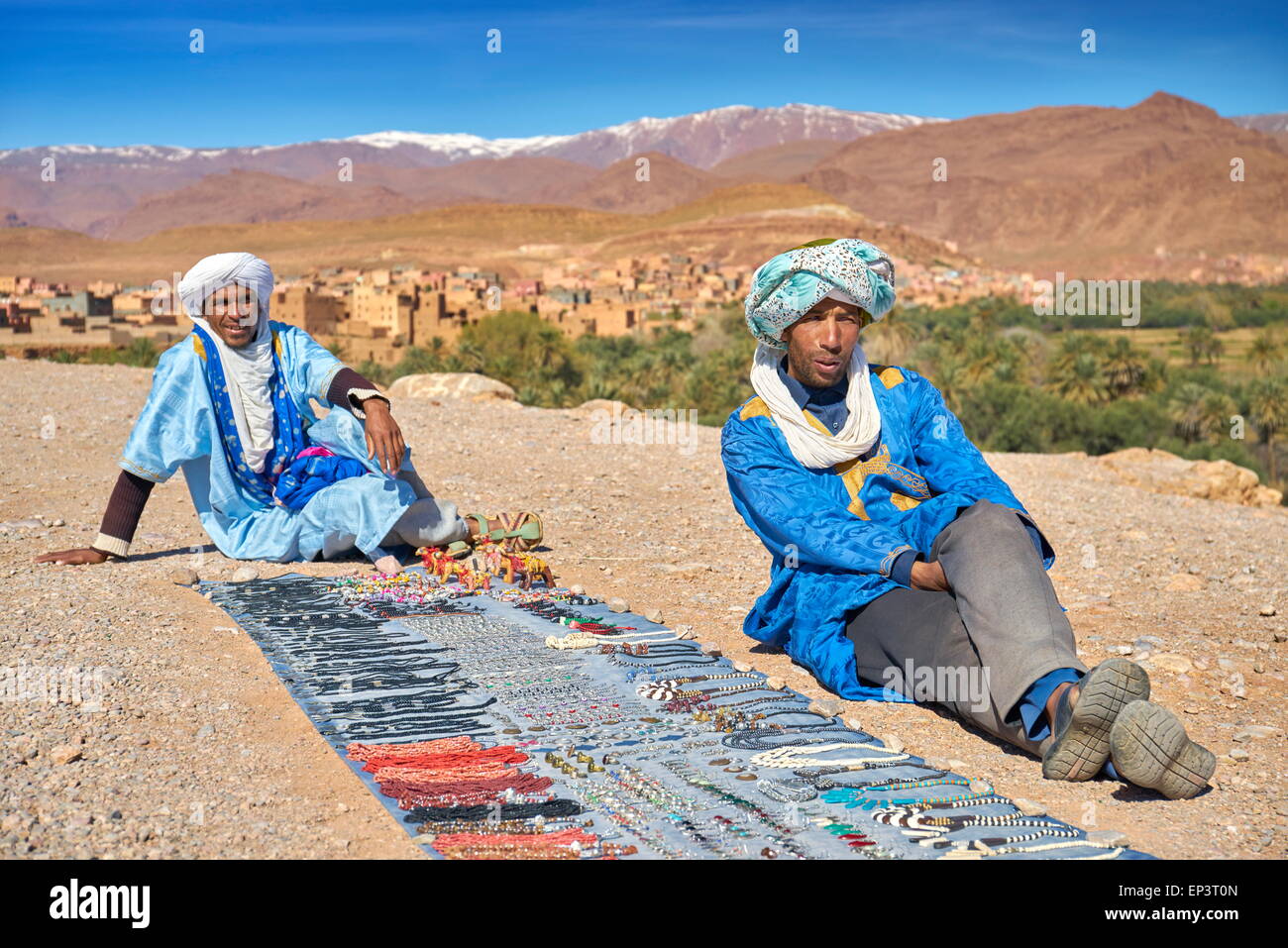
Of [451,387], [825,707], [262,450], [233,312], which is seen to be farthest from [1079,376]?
[825,707]

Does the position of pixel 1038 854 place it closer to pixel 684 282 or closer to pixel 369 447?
pixel 369 447

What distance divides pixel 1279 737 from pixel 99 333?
152ft

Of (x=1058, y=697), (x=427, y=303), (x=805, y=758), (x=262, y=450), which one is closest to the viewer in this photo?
(x=1058, y=697)

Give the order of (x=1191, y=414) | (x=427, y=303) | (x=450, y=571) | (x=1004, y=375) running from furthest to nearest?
(x=427, y=303) < (x=1004, y=375) < (x=1191, y=414) < (x=450, y=571)

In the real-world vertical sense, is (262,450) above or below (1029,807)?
above

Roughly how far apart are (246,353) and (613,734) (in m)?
2.89

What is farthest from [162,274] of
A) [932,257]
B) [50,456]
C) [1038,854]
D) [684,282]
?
[1038,854]

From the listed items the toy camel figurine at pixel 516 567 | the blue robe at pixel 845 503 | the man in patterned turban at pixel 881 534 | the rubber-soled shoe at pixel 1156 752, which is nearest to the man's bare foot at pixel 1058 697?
the man in patterned turban at pixel 881 534

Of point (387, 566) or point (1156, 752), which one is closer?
point (1156, 752)

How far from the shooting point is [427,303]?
6378 cm

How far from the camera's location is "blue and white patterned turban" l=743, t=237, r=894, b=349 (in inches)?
147

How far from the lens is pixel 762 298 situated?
388 centimetres

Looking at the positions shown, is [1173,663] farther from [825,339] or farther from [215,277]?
[215,277]

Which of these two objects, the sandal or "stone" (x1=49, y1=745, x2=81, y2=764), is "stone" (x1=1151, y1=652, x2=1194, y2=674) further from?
"stone" (x1=49, y1=745, x2=81, y2=764)
